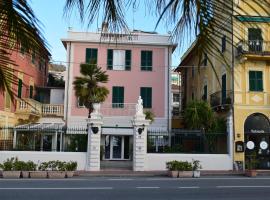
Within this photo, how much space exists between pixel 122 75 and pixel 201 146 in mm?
10005

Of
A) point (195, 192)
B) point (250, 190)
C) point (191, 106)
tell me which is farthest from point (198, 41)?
point (191, 106)

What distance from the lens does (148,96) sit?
33.9 metres

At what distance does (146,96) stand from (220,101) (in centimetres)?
682

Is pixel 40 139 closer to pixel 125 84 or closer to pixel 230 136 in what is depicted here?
pixel 125 84

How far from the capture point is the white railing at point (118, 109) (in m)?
32.7

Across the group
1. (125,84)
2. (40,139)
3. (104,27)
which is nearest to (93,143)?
(40,139)

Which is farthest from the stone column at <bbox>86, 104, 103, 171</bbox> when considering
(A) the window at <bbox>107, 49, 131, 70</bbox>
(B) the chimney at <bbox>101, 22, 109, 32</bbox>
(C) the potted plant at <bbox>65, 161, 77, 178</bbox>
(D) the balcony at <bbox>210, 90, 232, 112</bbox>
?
(B) the chimney at <bbox>101, 22, 109, 32</bbox>

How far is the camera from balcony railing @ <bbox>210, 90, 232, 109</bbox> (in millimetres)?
27967

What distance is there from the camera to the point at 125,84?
33969 millimetres

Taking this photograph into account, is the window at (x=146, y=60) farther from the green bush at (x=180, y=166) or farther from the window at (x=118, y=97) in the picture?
the green bush at (x=180, y=166)

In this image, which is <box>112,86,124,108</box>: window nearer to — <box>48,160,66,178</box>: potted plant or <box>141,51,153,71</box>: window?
<box>141,51,153,71</box>: window

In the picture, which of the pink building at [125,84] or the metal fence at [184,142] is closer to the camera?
the metal fence at [184,142]

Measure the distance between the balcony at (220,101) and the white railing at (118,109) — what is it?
6279 mm

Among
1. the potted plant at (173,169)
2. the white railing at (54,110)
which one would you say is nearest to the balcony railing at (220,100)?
the potted plant at (173,169)
